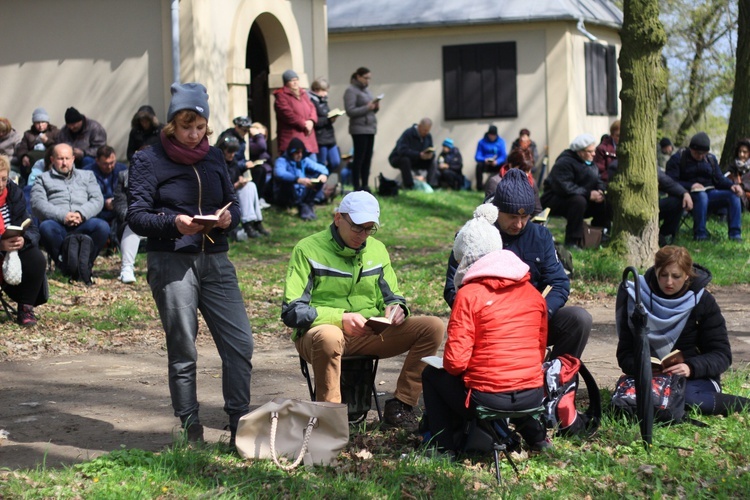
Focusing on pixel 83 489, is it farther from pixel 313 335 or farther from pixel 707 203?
pixel 707 203

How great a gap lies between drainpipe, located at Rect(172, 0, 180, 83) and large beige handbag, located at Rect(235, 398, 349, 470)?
10.6 metres

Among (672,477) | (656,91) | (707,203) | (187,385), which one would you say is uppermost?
(656,91)

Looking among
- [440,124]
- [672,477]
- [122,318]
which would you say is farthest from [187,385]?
[440,124]

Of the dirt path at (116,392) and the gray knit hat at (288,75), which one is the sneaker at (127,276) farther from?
the gray knit hat at (288,75)

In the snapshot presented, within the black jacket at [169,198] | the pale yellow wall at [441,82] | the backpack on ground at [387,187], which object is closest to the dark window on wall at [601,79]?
the pale yellow wall at [441,82]

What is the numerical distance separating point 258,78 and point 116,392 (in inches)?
496

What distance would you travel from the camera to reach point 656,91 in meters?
12.1

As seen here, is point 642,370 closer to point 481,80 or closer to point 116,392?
point 116,392

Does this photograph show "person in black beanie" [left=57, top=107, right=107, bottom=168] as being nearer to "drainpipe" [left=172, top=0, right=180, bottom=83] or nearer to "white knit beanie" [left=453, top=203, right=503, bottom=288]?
"drainpipe" [left=172, top=0, right=180, bottom=83]

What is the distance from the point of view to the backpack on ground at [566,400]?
243 inches

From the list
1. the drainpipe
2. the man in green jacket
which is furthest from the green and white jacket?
the drainpipe

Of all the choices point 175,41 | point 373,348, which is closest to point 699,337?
point 373,348

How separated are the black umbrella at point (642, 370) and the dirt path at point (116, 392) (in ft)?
4.90

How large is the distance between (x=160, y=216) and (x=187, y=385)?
3.20 ft
